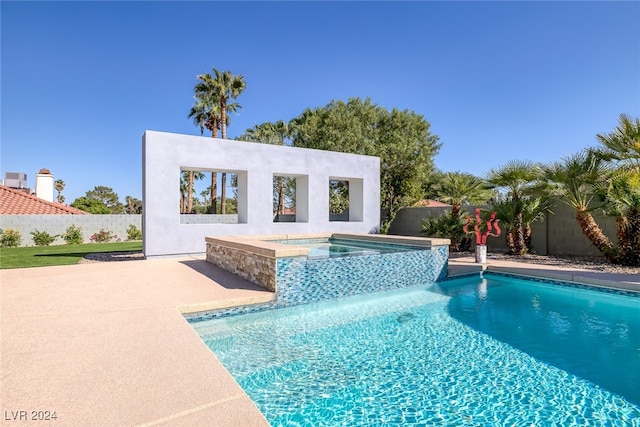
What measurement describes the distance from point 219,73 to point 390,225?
17.5 m

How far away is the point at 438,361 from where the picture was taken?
14.2ft

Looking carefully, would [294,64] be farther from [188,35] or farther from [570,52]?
[570,52]

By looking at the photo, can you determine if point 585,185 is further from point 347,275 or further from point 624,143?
point 347,275

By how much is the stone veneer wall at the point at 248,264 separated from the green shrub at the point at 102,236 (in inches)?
594

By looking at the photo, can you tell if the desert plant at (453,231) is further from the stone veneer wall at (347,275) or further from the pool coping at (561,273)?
the stone veneer wall at (347,275)

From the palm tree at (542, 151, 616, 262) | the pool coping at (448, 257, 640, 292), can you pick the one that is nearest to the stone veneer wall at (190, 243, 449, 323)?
the pool coping at (448, 257, 640, 292)

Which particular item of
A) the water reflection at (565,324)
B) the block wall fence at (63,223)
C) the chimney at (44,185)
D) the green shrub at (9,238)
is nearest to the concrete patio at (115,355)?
the water reflection at (565,324)

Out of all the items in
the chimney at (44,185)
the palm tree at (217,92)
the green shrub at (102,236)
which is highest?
the palm tree at (217,92)

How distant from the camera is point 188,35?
13.0 metres

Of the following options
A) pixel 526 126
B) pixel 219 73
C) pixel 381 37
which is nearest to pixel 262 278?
pixel 381 37

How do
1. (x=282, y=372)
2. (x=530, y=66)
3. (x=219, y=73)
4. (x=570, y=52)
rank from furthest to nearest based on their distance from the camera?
(x=219, y=73), (x=530, y=66), (x=570, y=52), (x=282, y=372)

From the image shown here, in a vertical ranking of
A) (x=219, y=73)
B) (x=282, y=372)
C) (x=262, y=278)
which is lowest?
(x=282, y=372)

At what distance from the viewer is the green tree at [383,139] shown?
2039 cm

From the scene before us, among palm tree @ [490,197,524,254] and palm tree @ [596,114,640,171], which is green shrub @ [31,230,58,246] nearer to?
palm tree @ [490,197,524,254]
